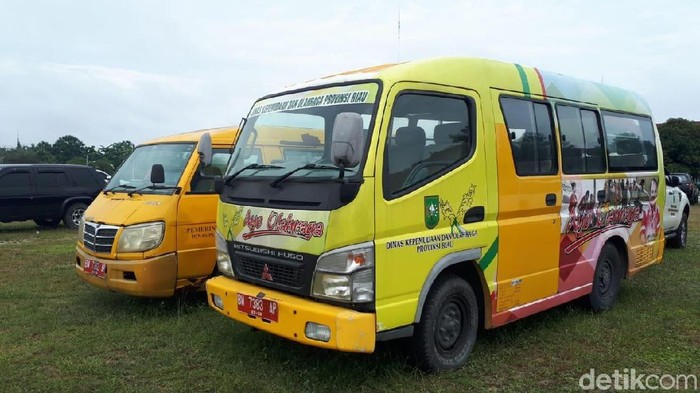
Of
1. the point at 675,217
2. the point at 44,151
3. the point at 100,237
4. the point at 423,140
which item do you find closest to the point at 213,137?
the point at 100,237

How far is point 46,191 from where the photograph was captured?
1382 centimetres

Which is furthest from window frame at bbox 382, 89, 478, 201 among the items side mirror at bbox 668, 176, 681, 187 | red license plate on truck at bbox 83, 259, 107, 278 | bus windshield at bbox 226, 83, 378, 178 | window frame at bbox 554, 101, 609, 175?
side mirror at bbox 668, 176, 681, 187

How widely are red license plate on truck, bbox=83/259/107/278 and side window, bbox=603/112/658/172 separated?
5.69 meters

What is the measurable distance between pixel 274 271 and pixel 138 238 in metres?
2.31

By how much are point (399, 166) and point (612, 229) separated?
3436 millimetres

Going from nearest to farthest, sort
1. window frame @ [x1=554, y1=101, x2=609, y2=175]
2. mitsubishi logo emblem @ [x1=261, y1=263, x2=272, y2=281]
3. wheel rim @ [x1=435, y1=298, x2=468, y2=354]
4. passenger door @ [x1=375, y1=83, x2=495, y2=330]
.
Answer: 1. passenger door @ [x1=375, y1=83, x2=495, y2=330]
2. mitsubishi logo emblem @ [x1=261, y1=263, x2=272, y2=281]
3. wheel rim @ [x1=435, y1=298, x2=468, y2=354]
4. window frame @ [x1=554, y1=101, x2=609, y2=175]

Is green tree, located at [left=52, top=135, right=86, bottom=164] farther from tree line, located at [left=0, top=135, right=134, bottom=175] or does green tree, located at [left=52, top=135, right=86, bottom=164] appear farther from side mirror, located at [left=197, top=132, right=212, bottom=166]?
side mirror, located at [left=197, top=132, right=212, bottom=166]

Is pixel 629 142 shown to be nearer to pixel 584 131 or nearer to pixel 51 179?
pixel 584 131

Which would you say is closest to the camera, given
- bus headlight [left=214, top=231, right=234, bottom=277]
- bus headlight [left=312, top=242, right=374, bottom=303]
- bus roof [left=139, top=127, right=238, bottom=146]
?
bus headlight [left=312, top=242, right=374, bottom=303]

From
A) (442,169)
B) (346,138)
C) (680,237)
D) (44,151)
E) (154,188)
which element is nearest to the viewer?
(346,138)

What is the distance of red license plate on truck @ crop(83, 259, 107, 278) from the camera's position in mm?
5687

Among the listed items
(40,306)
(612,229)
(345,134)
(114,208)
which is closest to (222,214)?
(345,134)

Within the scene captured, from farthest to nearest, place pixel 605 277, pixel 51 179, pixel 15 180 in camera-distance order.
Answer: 1. pixel 51 179
2. pixel 15 180
3. pixel 605 277

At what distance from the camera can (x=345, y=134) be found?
3.43m
